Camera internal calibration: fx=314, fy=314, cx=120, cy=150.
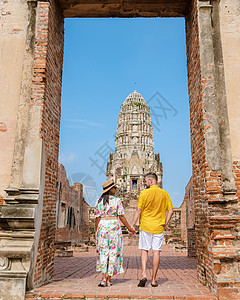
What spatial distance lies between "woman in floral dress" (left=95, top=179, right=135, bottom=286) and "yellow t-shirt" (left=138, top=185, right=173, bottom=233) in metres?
0.30

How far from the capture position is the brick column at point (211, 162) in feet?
15.9

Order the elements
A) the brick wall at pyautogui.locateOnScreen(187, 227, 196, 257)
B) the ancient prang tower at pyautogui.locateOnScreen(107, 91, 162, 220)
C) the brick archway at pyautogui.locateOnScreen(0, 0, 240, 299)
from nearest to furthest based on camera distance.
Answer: the brick archway at pyautogui.locateOnScreen(0, 0, 240, 299) → the brick wall at pyautogui.locateOnScreen(187, 227, 196, 257) → the ancient prang tower at pyautogui.locateOnScreen(107, 91, 162, 220)

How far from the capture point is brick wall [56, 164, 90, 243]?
66.5 ft

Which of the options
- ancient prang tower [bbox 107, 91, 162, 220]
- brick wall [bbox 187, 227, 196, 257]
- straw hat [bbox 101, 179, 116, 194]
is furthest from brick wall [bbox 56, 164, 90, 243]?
ancient prang tower [bbox 107, 91, 162, 220]

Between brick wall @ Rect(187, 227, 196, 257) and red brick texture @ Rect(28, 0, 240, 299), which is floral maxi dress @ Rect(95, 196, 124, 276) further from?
brick wall @ Rect(187, 227, 196, 257)

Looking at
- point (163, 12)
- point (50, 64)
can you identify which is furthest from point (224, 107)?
point (50, 64)

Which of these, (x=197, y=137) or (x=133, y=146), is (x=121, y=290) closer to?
(x=197, y=137)

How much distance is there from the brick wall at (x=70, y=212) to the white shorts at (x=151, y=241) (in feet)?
48.5

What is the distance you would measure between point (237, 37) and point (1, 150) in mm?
5213

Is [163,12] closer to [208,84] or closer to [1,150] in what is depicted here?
[208,84]

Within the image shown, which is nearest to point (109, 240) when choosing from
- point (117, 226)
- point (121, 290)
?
point (117, 226)

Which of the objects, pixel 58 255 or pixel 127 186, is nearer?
pixel 58 255

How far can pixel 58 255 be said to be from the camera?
11336 millimetres

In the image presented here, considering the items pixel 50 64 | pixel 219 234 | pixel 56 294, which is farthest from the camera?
pixel 50 64
